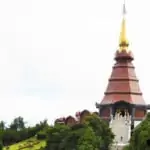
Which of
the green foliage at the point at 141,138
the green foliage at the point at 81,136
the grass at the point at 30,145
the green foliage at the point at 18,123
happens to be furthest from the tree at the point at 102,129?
the green foliage at the point at 18,123

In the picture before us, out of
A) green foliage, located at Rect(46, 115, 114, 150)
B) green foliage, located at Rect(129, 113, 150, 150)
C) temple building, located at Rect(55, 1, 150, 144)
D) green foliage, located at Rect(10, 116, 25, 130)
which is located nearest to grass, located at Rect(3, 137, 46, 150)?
temple building, located at Rect(55, 1, 150, 144)

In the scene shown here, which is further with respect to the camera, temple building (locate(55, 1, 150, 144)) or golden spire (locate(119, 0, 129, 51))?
golden spire (locate(119, 0, 129, 51))

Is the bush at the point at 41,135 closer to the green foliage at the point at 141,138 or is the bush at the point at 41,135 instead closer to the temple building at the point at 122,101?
the temple building at the point at 122,101

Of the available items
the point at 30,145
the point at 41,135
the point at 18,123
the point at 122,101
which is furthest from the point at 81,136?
the point at 18,123

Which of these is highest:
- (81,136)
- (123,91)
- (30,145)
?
(123,91)

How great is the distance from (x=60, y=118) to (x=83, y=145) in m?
23.0

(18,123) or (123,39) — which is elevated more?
(123,39)

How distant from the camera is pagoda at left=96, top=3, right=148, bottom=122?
85.6 meters

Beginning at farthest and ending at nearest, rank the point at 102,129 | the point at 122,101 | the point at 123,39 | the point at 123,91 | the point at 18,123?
the point at 18,123 → the point at 123,39 → the point at 123,91 → the point at 122,101 → the point at 102,129

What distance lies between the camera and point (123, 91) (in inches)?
3428

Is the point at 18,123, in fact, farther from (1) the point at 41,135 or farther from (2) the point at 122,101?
(2) the point at 122,101

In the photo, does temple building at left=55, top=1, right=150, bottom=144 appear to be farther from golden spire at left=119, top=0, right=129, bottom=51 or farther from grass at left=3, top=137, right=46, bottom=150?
grass at left=3, top=137, right=46, bottom=150

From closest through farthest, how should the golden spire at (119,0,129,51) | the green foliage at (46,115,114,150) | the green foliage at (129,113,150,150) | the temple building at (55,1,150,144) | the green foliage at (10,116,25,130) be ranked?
the green foliage at (129,113,150,150) → the green foliage at (46,115,114,150) → the temple building at (55,1,150,144) → the golden spire at (119,0,129,51) → the green foliage at (10,116,25,130)

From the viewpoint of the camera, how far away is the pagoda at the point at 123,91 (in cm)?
8556
